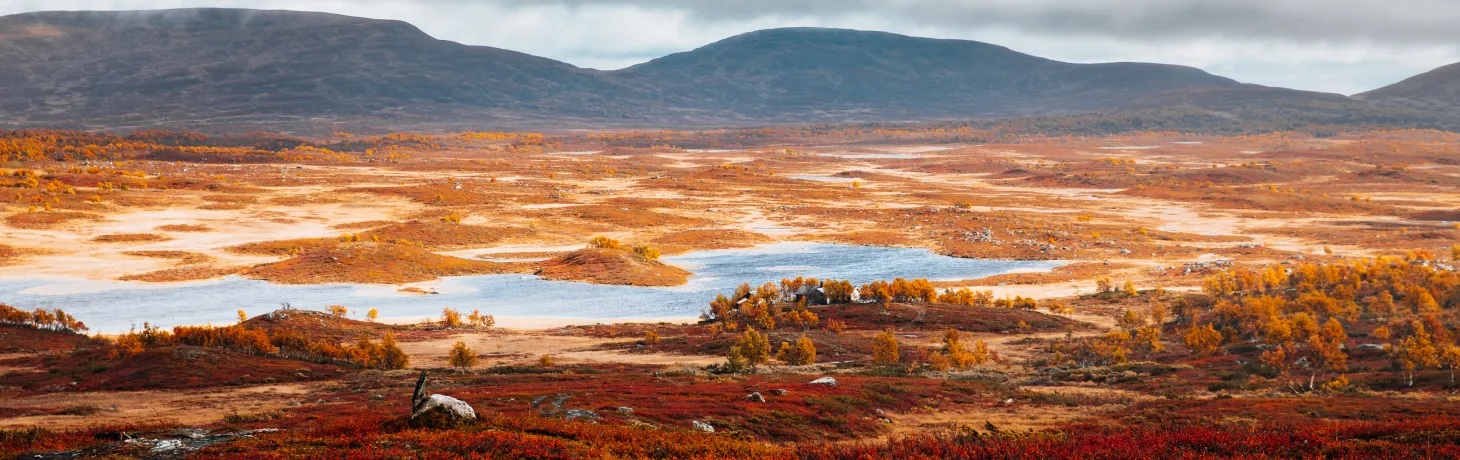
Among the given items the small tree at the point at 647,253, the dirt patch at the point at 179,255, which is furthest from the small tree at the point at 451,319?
the dirt patch at the point at 179,255

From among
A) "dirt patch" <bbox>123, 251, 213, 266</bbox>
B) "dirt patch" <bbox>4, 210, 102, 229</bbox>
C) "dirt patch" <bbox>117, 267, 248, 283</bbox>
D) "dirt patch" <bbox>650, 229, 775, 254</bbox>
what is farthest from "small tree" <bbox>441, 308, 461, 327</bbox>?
"dirt patch" <bbox>4, 210, 102, 229</bbox>

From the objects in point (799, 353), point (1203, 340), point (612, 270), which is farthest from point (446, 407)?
point (612, 270)

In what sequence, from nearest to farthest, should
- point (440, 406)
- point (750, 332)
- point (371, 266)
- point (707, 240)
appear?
point (440, 406) < point (750, 332) < point (371, 266) < point (707, 240)

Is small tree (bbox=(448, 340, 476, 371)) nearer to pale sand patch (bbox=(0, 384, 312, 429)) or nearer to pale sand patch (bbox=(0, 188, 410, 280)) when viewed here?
pale sand patch (bbox=(0, 384, 312, 429))

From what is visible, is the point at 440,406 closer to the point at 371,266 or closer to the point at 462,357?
the point at 462,357

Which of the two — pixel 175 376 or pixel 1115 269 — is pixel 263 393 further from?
pixel 1115 269
